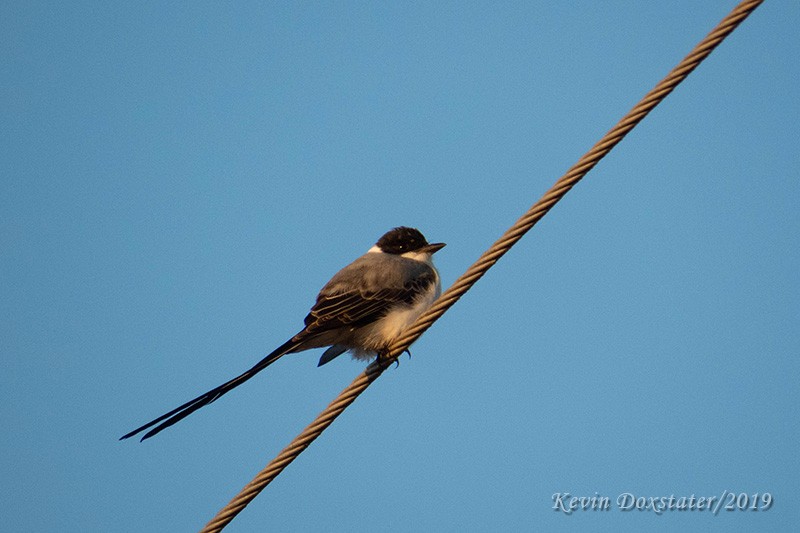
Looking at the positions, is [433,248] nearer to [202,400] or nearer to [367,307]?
[367,307]

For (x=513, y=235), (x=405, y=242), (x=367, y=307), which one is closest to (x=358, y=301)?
(x=367, y=307)

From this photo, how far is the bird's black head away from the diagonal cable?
2996mm

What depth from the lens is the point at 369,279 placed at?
6.60m

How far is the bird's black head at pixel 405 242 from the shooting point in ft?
25.1

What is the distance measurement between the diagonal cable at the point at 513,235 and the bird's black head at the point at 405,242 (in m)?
3.00

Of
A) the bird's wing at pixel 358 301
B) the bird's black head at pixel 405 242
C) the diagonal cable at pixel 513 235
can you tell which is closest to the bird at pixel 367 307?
the bird's wing at pixel 358 301

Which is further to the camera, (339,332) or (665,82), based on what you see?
(339,332)

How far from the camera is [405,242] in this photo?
25.4 ft

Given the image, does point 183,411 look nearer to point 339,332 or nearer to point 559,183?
point 339,332

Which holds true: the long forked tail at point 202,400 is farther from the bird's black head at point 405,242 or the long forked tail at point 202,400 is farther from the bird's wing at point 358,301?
the bird's black head at point 405,242

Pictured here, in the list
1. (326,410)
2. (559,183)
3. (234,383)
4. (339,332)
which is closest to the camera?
(559,183)

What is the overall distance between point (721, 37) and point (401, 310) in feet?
11.1

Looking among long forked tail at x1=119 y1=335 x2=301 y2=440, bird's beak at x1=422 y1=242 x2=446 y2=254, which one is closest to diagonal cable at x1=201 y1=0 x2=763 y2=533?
long forked tail at x1=119 y1=335 x2=301 y2=440

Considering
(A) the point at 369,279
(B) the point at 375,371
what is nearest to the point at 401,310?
(A) the point at 369,279
